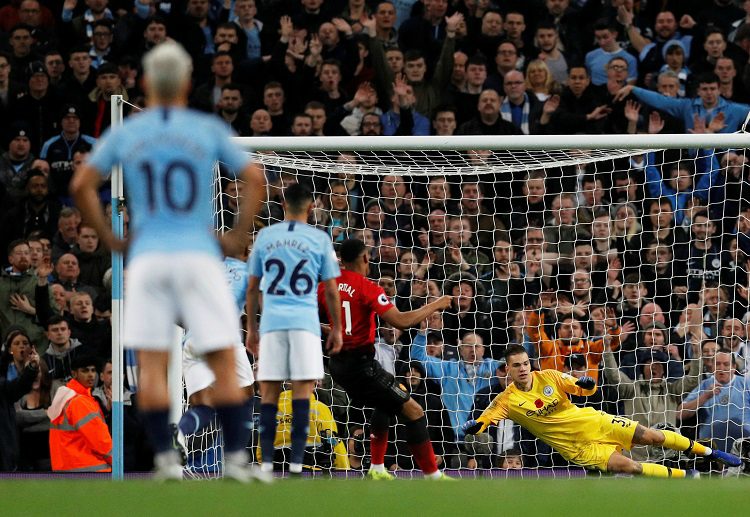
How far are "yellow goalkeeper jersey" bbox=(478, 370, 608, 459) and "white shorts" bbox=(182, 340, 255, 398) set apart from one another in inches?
82.6

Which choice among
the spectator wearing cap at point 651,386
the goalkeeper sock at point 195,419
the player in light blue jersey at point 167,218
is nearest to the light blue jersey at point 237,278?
the goalkeeper sock at point 195,419

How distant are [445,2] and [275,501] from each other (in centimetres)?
1031

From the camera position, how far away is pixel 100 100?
14.2 m

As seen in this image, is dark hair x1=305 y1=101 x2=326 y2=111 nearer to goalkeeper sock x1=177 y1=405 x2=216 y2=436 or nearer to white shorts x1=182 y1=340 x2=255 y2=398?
white shorts x1=182 y1=340 x2=255 y2=398

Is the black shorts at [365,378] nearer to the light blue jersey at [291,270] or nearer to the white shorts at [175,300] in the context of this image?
the light blue jersey at [291,270]

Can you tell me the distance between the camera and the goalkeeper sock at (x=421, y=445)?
10461 mm

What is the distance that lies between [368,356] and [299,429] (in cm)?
204

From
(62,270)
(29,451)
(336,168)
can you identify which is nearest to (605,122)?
(336,168)

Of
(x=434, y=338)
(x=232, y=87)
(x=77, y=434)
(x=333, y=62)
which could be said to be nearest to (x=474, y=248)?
(x=434, y=338)

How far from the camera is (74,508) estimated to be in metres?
4.98

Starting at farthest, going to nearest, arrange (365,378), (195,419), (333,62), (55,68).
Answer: (55,68), (333,62), (365,378), (195,419)

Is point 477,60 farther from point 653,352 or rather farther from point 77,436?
point 77,436

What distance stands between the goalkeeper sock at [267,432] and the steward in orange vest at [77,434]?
3.57 m

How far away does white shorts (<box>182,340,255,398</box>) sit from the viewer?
10.1m
